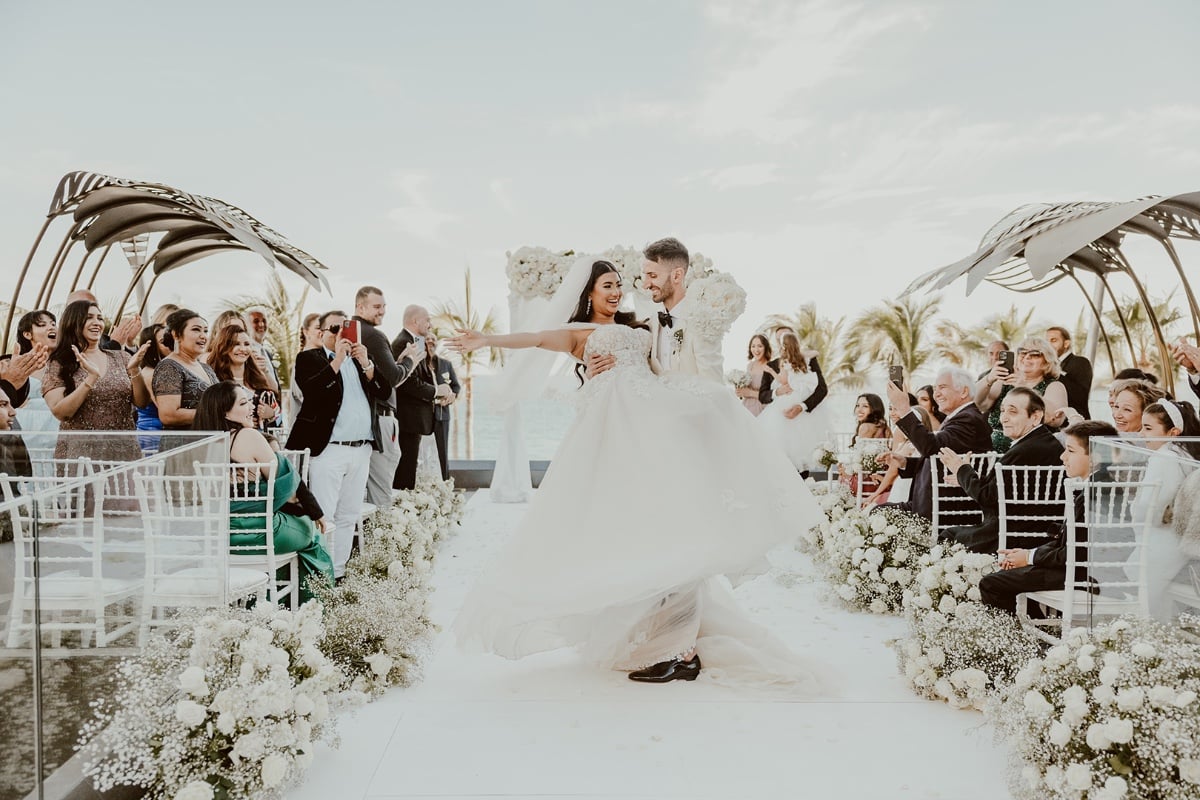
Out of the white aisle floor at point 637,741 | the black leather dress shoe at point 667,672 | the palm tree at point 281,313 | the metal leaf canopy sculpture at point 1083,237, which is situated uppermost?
the palm tree at point 281,313

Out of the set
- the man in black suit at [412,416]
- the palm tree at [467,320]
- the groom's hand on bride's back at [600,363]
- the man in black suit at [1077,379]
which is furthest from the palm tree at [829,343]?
the groom's hand on bride's back at [600,363]

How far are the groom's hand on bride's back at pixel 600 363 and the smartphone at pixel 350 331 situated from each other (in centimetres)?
185

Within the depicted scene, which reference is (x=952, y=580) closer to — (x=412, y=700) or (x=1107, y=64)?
(x=412, y=700)

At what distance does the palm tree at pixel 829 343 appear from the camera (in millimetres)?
16844

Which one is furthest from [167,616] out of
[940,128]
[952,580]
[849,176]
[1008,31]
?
[849,176]

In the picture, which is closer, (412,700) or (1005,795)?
(1005,795)

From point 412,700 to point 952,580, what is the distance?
2643mm

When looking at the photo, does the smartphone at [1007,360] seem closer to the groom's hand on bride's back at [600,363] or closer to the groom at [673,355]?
the groom at [673,355]

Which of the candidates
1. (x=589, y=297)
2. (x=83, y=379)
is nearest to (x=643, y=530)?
(x=589, y=297)

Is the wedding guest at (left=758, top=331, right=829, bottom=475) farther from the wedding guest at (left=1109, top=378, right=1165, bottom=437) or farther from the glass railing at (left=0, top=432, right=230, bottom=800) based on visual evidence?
the glass railing at (left=0, top=432, right=230, bottom=800)

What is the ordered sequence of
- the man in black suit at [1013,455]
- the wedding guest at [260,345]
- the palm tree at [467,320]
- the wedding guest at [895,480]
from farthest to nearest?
the palm tree at [467,320] < the wedding guest at [895,480] < the wedding guest at [260,345] < the man in black suit at [1013,455]

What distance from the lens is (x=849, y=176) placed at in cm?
2689

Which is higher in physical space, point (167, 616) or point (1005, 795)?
point (167, 616)

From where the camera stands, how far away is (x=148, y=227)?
20.6 ft
